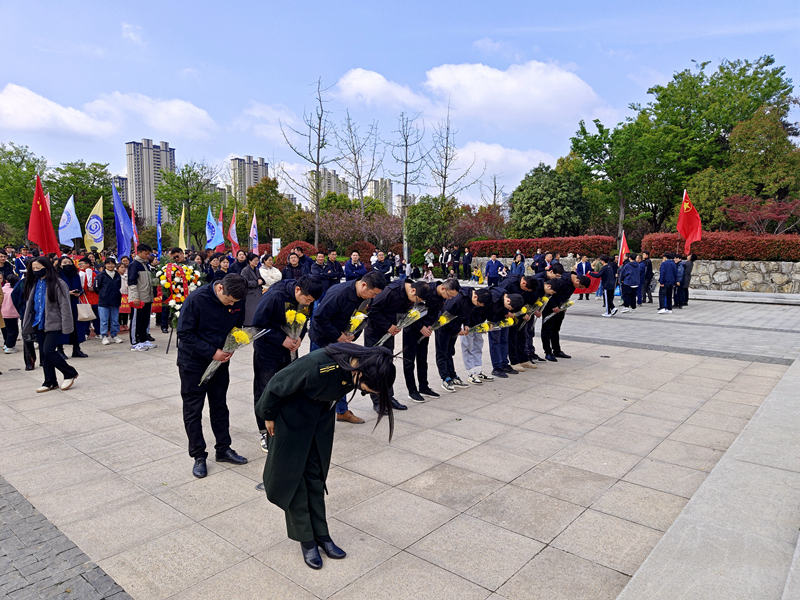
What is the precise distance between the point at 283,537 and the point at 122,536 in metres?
1.10

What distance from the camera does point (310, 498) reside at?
3.32 meters

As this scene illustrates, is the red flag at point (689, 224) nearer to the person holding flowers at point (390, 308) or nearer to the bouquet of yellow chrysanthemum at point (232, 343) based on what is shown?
the person holding flowers at point (390, 308)

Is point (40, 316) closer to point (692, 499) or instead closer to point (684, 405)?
point (692, 499)

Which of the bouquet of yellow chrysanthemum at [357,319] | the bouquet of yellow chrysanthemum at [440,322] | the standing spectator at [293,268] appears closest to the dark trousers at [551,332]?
the bouquet of yellow chrysanthemum at [440,322]

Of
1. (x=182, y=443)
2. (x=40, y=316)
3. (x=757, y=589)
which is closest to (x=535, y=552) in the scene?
(x=757, y=589)

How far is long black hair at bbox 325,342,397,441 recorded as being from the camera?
2834 millimetres

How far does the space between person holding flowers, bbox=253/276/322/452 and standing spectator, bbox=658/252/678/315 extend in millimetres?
14113

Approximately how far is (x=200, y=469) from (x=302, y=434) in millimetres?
1958

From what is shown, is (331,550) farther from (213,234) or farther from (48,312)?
(213,234)

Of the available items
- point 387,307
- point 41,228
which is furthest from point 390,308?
point 41,228

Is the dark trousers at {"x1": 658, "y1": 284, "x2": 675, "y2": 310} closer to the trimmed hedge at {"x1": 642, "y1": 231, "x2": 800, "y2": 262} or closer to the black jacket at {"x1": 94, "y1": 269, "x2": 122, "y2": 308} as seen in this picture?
the trimmed hedge at {"x1": 642, "y1": 231, "x2": 800, "y2": 262}

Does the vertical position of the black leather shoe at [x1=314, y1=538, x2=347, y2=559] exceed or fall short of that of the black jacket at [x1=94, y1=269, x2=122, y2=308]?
it falls short

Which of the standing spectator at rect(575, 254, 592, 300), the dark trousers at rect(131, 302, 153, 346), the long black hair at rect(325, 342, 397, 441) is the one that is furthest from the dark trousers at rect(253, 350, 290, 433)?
the standing spectator at rect(575, 254, 592, 300)

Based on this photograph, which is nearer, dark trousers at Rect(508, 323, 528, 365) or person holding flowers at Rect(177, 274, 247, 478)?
person holding flowers at Rect(177, 274, 247, 478)
